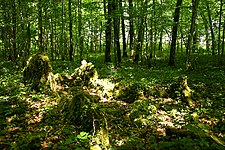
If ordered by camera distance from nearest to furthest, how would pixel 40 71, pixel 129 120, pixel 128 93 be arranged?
pixel 129 120, pixel 40 71, pixel 128 93

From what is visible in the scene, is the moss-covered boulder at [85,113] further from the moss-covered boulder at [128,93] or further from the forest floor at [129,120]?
the moss-covered boulder at [128,93]

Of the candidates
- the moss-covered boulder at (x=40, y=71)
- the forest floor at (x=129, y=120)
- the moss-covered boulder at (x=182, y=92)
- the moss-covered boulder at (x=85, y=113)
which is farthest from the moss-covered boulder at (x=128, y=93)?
the moss-covered boulder at (x=40, y=71)

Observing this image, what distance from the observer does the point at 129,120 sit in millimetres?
8352

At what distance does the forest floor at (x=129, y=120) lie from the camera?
20.5 ft

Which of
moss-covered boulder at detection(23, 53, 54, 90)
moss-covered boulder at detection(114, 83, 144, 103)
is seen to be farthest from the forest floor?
moss-covered boulder at detection(23, 53, 54, 90)

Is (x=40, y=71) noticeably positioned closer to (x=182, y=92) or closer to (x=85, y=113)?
(x=85, y=113)

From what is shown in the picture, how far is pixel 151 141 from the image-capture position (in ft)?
22.5

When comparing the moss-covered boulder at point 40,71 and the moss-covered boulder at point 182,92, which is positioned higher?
the moss-covered boulder at point 40,71

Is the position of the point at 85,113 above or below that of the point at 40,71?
below

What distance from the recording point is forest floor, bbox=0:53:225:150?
20.5ft

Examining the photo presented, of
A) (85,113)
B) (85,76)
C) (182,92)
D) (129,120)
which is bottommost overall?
(129,120)

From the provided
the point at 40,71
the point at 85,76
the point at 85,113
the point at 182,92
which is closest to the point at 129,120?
the point at 85,113

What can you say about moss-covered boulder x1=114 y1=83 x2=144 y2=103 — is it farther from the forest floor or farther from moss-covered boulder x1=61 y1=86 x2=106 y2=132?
moss-covered boulder x1=61 y1=86 x2=106 y2=132

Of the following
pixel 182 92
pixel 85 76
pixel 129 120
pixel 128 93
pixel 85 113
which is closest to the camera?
pixel 85 113
